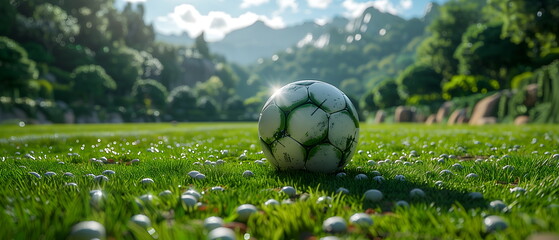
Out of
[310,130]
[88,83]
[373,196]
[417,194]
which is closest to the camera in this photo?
[373,196]

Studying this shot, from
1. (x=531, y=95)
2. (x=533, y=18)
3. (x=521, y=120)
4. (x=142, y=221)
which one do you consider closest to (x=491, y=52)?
(x=533, y=18)

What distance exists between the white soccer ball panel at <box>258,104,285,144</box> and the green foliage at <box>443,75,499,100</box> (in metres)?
45.3

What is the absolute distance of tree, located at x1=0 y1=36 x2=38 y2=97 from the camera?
3216 cm

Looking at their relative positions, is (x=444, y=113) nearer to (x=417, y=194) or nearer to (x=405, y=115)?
(x=405, y=115)

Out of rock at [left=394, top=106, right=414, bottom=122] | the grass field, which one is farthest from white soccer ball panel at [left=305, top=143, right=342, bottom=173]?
rock at [left=394, top=106, right=414, bottom=122]

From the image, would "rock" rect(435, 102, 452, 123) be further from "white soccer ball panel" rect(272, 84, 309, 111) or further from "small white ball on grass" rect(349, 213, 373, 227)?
"small white ball on grass" rect(349, 213, 373, 227)

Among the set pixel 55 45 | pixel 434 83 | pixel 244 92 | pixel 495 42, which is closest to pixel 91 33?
pixel 55 45

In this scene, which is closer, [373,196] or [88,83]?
[373,196]

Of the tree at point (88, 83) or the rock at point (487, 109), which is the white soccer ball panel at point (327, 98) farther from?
the tree at point (88, 83)

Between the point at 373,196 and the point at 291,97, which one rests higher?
the point at 291,97

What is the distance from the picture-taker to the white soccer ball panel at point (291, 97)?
405cm

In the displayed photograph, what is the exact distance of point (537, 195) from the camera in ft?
8.34

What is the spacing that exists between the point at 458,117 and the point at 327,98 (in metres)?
29.5

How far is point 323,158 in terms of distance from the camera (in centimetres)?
392
